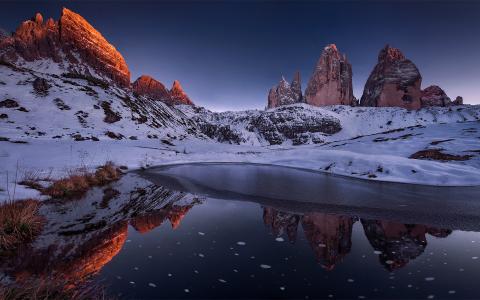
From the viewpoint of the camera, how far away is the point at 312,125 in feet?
506

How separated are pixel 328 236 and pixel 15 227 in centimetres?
807

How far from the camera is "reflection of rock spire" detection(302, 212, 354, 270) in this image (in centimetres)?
617

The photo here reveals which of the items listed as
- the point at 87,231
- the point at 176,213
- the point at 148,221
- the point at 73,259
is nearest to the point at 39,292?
the point at 73,259

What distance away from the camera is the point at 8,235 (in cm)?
591

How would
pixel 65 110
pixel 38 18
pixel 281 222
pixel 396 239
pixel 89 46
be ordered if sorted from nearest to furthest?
pixel 396 239
pixel 281 222
pixel 65 110
pixel 89 46
pixel 38 18

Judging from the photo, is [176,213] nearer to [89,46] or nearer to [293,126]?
[293,126]

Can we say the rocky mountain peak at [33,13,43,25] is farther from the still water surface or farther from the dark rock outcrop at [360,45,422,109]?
the dark rock outcrop at [360,45,422,109]

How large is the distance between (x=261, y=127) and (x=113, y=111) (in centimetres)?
10451

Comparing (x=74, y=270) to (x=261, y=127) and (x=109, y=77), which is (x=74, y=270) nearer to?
(x=261, y=127)

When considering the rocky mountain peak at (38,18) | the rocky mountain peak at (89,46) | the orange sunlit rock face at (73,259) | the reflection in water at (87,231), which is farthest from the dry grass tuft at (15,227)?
the rocky mountain peak at (38,18)

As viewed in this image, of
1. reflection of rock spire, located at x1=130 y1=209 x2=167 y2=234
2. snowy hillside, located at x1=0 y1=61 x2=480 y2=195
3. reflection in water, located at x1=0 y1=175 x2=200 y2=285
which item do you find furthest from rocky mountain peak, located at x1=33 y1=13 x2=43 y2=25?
reflection of rock spire, located at x1=130 y1=209 x2=167 y2=234

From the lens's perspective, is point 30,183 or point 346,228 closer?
point 346,228

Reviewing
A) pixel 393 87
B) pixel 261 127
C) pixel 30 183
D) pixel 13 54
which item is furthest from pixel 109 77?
pixel 393 87

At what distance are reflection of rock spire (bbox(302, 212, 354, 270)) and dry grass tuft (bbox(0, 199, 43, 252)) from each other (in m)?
7.05
